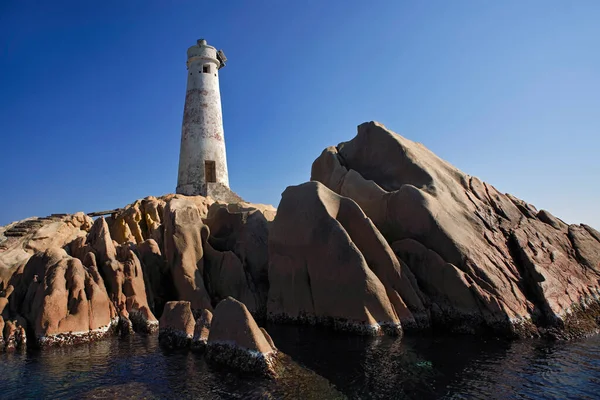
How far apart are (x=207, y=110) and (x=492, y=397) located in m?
34.5

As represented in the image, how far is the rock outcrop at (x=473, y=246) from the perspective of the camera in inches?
666

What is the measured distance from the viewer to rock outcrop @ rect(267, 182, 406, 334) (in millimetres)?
17125

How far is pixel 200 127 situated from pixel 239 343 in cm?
2941

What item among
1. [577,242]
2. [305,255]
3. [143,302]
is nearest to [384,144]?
[305,255]

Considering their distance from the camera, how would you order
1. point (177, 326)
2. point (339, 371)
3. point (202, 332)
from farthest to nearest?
point (177, 326) → point (202, 332) → point (339, 371)

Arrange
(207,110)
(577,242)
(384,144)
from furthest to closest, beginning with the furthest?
(207,110) < (384,144) < (577,242)

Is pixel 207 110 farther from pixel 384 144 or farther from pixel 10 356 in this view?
pixel 10 356

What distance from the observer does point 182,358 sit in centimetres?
1420

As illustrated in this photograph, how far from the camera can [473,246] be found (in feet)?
61.8

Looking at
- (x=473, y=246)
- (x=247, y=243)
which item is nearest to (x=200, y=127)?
(x=247, y=243)

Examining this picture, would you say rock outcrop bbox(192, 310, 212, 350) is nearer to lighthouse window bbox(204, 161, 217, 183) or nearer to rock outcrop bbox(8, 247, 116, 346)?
rock outcrop bbox(8, 247, 116, 346)

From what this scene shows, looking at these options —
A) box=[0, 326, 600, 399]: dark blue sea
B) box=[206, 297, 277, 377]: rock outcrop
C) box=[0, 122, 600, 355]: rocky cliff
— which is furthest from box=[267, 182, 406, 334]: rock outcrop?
box=[206, 297, 277, 377]: rock outcrop

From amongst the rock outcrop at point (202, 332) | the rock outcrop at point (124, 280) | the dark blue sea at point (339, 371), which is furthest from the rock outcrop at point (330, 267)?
the rock outcrop at point (124, 280)

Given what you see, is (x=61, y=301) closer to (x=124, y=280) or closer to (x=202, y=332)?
(x=124, y=280)
